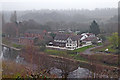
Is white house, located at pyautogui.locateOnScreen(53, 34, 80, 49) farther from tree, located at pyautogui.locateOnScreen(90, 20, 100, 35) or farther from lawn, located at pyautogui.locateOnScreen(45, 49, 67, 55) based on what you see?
tree, located at pyautogui.locateOnScreen(90, 20, 100, 35)

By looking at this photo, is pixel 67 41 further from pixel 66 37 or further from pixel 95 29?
pixel 95 29

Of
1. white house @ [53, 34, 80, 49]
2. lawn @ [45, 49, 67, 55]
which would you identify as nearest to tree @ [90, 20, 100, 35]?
white house @ [53, 34, 80, 49]

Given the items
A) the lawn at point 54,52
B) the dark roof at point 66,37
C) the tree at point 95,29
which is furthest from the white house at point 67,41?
the tree at point 95,29

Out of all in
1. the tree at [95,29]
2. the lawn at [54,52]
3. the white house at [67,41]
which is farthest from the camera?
the tree at [95,29]

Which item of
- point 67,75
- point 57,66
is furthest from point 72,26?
point 67,75

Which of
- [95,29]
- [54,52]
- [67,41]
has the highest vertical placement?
[95,29]

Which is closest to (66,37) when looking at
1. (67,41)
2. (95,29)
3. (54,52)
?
(67,41)

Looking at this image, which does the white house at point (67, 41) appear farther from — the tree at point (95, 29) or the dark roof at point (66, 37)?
the tree at point (95, 29)

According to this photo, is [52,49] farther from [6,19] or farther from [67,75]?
[6,19]

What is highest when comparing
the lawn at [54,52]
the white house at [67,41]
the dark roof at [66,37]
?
the dark roof at [66,37]

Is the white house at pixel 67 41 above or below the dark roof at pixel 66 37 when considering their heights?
below

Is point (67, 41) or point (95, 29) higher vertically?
point (95, 29)
